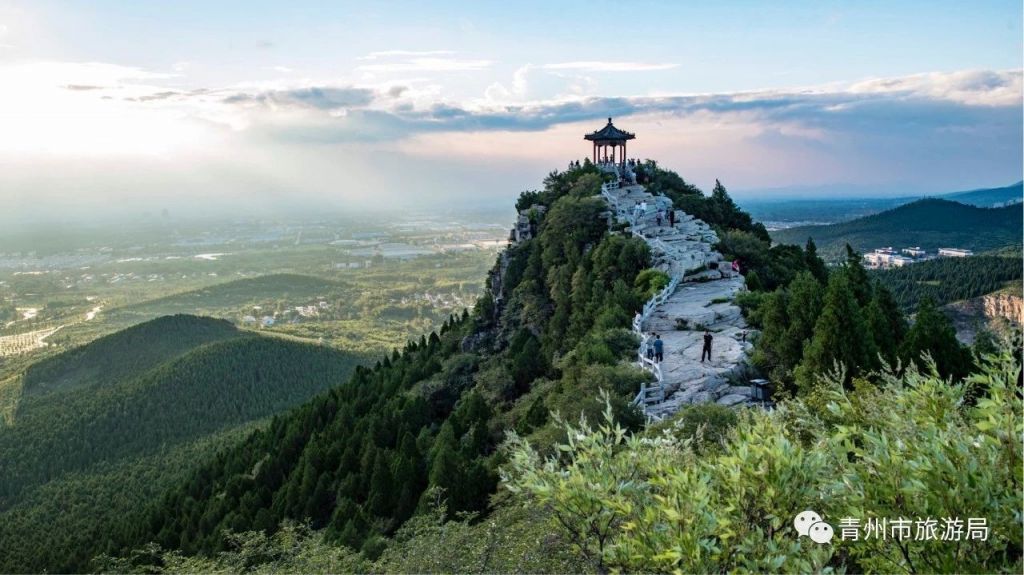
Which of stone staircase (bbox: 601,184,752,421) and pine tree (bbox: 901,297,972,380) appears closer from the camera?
stone staircase (bbox: 601,184,752,421)

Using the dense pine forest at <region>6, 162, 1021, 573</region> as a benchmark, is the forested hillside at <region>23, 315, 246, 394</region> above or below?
below

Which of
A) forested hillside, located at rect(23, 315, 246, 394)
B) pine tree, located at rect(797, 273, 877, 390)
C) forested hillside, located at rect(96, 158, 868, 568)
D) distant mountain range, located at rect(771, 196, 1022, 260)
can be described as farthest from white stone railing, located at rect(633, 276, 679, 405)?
distant mountain range, located at rect(771, 196, 1022, 260)

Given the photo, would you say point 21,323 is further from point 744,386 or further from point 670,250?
point 744,386

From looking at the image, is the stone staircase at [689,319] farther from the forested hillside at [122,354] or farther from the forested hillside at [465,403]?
the forested hillside at [122,354]

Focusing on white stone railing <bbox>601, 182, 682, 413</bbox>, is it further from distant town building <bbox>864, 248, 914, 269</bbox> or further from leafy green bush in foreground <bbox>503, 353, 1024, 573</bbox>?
distant town building <bbox>864, 248, 914, 269</bbox>

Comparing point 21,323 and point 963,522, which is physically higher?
point 963,522

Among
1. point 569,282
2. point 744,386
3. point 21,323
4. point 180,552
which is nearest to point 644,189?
point 569,282
